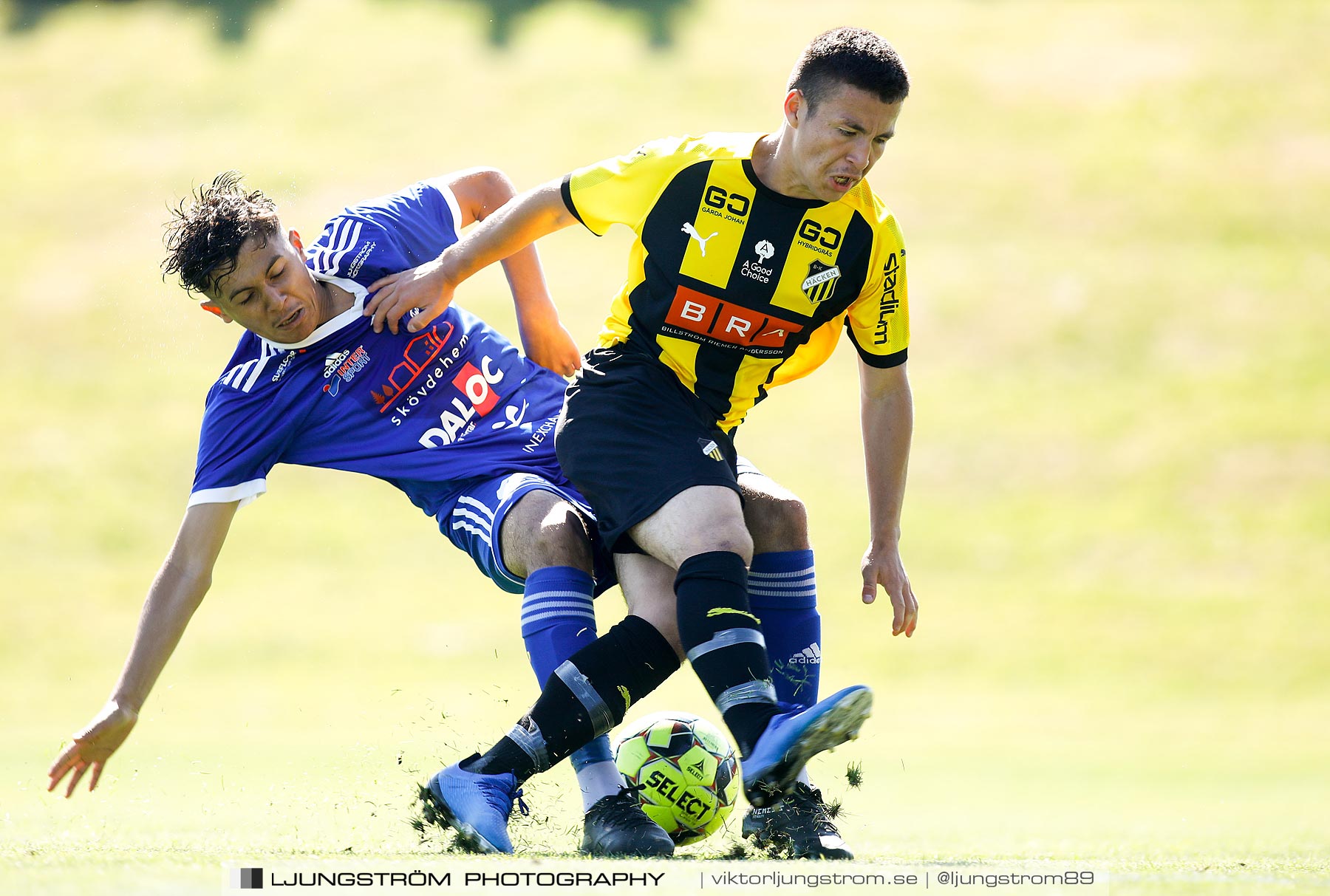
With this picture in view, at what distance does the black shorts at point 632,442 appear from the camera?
3.69 m

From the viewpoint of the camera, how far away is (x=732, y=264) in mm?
3879

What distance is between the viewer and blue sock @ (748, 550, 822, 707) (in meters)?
4.07

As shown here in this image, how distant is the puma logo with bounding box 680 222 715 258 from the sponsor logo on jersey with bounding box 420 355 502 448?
107cm

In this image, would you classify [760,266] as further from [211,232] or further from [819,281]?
[211,232]

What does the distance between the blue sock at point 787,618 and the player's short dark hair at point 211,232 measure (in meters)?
1.80

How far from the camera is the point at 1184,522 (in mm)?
14758

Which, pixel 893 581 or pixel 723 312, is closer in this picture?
pixel 723 312

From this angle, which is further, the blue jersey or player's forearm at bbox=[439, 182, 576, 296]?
the blue jersey

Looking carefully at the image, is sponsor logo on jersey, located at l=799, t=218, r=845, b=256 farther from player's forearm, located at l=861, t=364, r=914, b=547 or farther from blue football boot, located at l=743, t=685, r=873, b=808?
blue football boot, located at l=743, t=685, r=873, b=808

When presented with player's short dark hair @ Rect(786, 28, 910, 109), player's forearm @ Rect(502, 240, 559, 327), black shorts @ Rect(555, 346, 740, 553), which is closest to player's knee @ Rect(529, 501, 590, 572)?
black shorts @ Rect(555, 346, 740, 553)

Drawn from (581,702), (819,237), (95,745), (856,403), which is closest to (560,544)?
(581,702)

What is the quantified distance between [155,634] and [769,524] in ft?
5.75

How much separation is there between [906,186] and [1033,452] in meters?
4.89

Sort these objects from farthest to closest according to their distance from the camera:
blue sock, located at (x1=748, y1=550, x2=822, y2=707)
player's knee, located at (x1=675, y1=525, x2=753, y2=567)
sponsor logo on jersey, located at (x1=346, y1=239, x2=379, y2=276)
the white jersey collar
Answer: sponsor logo on jersey, located at (x1=346, y1=239, x2=379, y2=276)
the white jersey collar
blue sock, located at (x1=748, y1=550, x2=822, y2=707)
player's knee, located at (x1=675, y1=525, x2=753, y2=567)
